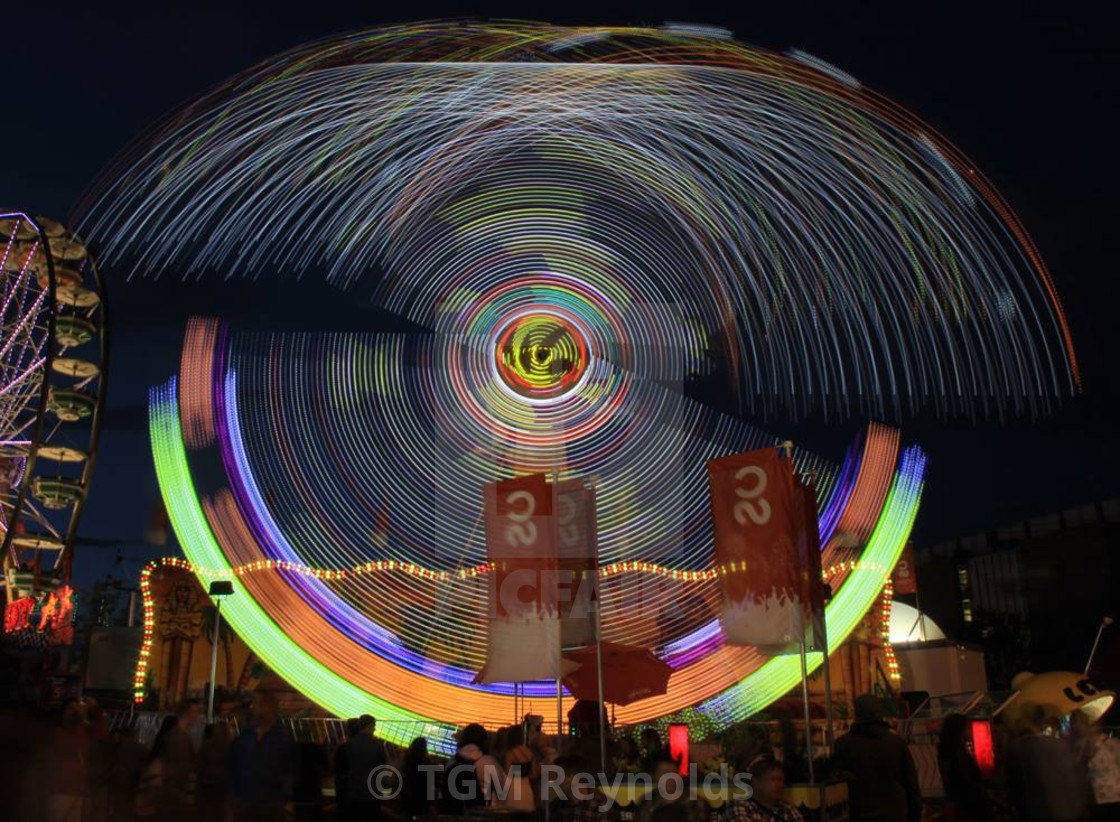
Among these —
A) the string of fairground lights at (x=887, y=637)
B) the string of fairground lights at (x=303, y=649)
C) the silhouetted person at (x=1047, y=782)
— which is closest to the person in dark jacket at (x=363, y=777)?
the silhouetted person at (x=1047, y=782)

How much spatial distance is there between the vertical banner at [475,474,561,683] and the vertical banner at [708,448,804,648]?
176 centimetres

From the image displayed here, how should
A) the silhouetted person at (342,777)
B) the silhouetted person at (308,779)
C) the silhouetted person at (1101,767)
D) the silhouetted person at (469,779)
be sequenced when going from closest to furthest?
the silhouetted person at (469,779)
the silhouetted person at (1101,767)
the silhouetted person at (342,777)
the silhouetted person at (308,779)

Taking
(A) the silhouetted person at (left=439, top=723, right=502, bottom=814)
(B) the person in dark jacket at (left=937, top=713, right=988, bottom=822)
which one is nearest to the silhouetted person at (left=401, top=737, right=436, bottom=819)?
(A) the silhouetted person at (left=439, top=723, right=502, bottom=814)

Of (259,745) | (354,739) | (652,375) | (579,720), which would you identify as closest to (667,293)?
(652,375)

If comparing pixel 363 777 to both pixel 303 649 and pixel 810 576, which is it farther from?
pixel 303 649

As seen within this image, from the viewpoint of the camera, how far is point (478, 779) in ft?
27.7

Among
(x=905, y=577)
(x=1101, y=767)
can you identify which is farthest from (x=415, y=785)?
(x=905, y=577)

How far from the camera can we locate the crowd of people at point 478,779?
647cm

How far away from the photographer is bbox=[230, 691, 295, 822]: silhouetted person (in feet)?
25.5

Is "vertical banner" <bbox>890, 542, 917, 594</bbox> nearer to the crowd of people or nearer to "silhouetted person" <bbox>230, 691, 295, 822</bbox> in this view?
the crowd of people

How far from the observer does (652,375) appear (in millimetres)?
19422

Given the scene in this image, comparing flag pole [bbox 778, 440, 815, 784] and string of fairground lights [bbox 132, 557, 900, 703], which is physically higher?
string of fairground lights [bbox 132, 557, 900, 703]

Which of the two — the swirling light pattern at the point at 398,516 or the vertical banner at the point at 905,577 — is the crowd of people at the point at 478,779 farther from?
the vertical banner at the point at 905,577

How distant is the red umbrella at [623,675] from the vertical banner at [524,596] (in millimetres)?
6879
